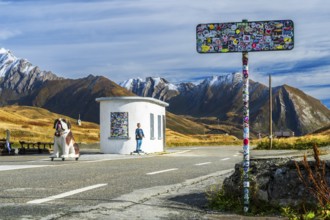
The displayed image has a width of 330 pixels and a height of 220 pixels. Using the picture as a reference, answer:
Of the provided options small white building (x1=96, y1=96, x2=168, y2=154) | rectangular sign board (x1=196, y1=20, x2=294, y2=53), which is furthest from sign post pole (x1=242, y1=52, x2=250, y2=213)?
small white building (x1=96, y1=96, x2=168, y2=154)

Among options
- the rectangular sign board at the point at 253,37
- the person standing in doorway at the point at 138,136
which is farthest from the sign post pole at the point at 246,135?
the person standing in doorway at the point at 138,136

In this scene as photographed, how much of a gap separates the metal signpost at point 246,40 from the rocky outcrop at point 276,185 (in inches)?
10.8

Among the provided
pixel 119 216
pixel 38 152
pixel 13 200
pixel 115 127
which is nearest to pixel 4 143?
pixel 38 152

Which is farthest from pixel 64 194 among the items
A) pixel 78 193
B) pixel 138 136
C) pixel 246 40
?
pixel 138 136

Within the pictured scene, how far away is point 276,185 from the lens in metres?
7.53

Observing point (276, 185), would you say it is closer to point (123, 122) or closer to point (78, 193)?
point (78, 193)

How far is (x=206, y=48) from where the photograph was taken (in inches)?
294

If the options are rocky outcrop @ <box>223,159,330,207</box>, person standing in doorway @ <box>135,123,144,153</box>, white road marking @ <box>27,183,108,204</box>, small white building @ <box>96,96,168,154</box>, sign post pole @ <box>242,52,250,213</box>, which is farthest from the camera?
small white building @ <box>96,96,168,154</box>

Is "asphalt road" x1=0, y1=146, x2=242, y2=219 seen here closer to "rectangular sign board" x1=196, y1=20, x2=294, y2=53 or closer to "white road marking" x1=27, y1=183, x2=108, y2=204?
"white road marking" x1=27, y1=183, x2=108, y2=204

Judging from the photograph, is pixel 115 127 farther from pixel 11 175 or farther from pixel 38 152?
pixel 11 175

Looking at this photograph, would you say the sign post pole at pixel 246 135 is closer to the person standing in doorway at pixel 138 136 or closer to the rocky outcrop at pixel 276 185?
the rocky outcrop at pixel 276 185

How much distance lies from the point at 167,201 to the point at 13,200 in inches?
100

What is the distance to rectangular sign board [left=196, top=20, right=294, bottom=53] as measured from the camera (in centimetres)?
732

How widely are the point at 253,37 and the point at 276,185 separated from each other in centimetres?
214
